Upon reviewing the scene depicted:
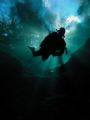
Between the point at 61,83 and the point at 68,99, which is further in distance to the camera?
the point at 61,83

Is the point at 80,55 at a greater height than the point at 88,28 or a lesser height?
lesser

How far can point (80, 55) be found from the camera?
70.4 ft

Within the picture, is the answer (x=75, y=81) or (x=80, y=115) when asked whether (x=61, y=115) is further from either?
(x=75, y=81)

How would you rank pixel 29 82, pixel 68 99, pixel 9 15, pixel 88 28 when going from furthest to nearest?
1. pixel 88 28
2. pixel 9 15
3. pixel 29 82
4. pixel 68 99

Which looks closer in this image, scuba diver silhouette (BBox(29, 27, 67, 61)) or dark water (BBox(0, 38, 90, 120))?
scuba diver silhouette (BBox(29, 27, 67, 61))

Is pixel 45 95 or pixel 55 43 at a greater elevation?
pixel 55 43

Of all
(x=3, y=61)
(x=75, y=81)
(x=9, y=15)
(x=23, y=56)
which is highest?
(x=23, y=56)

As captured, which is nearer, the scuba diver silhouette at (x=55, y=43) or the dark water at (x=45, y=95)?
the scuba diver silhouette at (x=55, y=43)

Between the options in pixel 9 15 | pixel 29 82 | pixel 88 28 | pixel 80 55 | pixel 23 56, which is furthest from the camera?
pixel 23 56

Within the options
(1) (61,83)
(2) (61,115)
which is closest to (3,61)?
(1) (61,83)

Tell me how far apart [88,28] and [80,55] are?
687cm

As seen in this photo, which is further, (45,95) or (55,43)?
(45,95)

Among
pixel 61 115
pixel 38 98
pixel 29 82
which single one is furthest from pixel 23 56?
pixel 61 115

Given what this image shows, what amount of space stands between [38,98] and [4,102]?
2210mm
